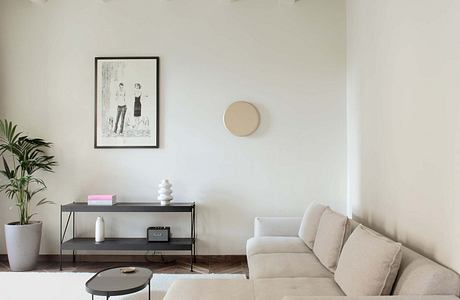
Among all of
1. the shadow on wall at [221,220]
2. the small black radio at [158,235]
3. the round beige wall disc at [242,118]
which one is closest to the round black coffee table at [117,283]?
the small black radio at [158,235]

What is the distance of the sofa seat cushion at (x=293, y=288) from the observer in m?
2.03

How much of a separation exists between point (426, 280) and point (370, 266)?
0.93ft

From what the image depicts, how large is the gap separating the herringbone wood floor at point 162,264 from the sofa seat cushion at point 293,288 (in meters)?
1.52

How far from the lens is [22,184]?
3.76 m

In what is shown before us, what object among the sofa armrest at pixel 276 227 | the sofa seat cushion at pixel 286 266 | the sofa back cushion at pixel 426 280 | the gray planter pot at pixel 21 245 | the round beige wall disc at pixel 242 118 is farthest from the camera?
the round beige wall disc at pixel 242 118

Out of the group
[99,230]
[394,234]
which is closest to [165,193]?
[99,230]

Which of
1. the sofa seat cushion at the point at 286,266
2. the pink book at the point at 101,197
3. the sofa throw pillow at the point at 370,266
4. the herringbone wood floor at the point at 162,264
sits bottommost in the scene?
the herringbone wood floor at the point at 162,264

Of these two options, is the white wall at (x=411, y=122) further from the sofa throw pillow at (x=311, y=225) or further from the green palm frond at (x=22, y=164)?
the green palm frond at (x=22, y=164)

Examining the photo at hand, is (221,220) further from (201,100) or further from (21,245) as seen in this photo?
(21,245)

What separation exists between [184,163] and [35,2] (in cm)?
268

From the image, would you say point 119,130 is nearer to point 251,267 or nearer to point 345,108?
point 251,267

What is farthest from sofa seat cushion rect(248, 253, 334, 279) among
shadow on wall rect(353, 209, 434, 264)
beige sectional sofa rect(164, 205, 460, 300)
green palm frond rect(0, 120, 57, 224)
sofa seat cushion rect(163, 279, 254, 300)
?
green palm frond rect(0, 120, 57, 224)

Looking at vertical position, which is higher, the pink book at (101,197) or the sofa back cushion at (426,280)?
the pink book at (101,197)

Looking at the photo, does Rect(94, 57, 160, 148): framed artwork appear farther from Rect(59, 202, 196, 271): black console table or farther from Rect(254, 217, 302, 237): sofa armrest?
Rect(254, 217, 302, 237): sofa armrest
